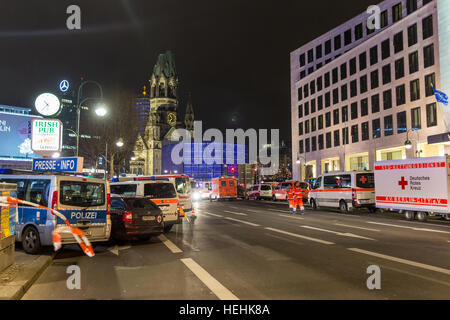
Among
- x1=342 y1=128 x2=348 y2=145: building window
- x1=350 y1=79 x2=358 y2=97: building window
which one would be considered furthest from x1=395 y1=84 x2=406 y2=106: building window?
x1=342 y1=128 x2=348 y2=145: building window

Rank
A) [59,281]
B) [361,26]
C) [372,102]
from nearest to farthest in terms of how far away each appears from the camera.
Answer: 1. [59,281]
2. [372,102]
3. [361,26]

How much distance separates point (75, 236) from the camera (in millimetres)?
9141

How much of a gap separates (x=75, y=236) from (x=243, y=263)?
4.35 m

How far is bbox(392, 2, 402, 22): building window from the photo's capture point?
42216 mm

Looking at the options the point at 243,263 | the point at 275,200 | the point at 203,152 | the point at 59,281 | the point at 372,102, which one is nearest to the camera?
the point at 59,281

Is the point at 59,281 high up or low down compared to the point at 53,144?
down

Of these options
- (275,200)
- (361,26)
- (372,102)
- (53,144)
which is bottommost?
(275,200)

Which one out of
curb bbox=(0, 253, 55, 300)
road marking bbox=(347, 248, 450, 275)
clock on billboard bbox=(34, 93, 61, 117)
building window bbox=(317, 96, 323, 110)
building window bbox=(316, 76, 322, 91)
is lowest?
road marking bbox=(347, 248, 450, 275)

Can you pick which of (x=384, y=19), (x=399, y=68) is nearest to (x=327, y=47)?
(x=384, y=19)

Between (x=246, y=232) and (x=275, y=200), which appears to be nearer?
(x=246, y=232)

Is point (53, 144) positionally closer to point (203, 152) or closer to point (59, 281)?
point (59, 281)

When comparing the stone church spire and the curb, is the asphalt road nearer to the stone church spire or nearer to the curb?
the curb

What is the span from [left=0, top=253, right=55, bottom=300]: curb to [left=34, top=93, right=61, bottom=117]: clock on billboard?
11.3m
